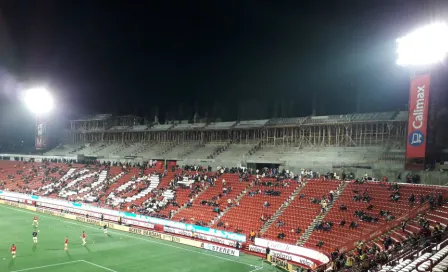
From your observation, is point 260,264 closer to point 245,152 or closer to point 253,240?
point 253,240

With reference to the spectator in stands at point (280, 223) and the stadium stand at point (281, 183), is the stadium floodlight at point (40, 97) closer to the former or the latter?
the stadium stand at point (281, 183)

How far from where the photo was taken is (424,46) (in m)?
31.5

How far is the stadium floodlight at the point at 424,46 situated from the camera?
1180 inches

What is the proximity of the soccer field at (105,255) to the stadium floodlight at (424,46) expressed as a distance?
21.7m

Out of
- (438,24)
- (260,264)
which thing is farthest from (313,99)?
(260,264)

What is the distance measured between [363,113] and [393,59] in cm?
823

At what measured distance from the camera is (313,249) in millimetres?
31203

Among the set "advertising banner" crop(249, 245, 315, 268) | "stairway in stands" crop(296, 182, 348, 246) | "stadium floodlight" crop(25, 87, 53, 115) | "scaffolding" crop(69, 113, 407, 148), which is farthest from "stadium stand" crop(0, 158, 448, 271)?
"stadium floodlight" crop(25, 87, 53, 115)

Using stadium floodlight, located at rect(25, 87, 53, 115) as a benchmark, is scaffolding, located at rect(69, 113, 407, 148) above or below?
below

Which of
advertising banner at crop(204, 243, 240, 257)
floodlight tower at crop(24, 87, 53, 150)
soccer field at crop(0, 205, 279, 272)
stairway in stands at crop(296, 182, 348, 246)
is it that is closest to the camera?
soccer field at crop(0, 205, 279, 272)

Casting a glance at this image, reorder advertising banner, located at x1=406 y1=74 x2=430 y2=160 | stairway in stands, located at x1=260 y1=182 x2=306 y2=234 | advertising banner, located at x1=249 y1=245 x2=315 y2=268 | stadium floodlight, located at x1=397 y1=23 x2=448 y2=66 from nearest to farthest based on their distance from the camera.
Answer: advertising banner, located at x1=249 y1=245 x2=315 y2=268 → stadium floodlight, located at x1=397 y1=23 x2=448 y2=66 → advertising banner, located at x1=406 y1=74 x2=430 y2=160 → stairway in stands, located at x1=260 y1=182 x2=306 y2=234

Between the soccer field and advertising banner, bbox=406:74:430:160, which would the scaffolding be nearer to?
advertising banner, bbox=406:74:430:160

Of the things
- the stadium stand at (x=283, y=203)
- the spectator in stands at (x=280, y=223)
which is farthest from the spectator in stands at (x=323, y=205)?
the spectator in stands at (x=280, y=223)

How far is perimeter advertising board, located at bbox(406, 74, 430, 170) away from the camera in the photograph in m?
32.0
